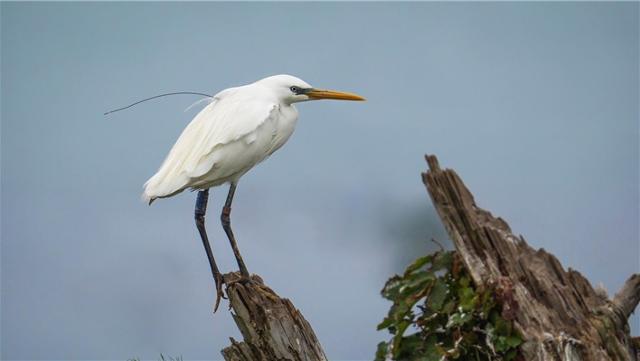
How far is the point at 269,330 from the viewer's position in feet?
12.5

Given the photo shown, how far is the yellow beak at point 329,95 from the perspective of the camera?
163 inches

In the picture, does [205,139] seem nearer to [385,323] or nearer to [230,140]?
[230,140]

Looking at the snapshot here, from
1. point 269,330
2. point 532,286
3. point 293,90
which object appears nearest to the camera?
point 269,330

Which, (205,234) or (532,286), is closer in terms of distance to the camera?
(205,234)

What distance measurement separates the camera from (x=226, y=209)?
4.23 metres

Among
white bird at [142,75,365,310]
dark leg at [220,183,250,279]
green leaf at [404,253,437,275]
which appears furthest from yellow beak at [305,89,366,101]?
green leaf at [404,253,437,275]

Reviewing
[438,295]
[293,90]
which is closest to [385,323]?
[438,295]

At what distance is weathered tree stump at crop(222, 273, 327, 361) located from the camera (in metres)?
3.82

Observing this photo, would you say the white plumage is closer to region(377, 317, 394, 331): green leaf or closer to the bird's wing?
the bird's wing

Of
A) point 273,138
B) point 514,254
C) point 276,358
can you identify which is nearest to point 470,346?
point 514,254

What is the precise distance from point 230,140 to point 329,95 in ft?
1.95

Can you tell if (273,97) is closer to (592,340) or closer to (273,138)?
(273,138)

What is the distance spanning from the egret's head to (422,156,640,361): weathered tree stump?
3.24 feet

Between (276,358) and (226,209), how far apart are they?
0.81 m
